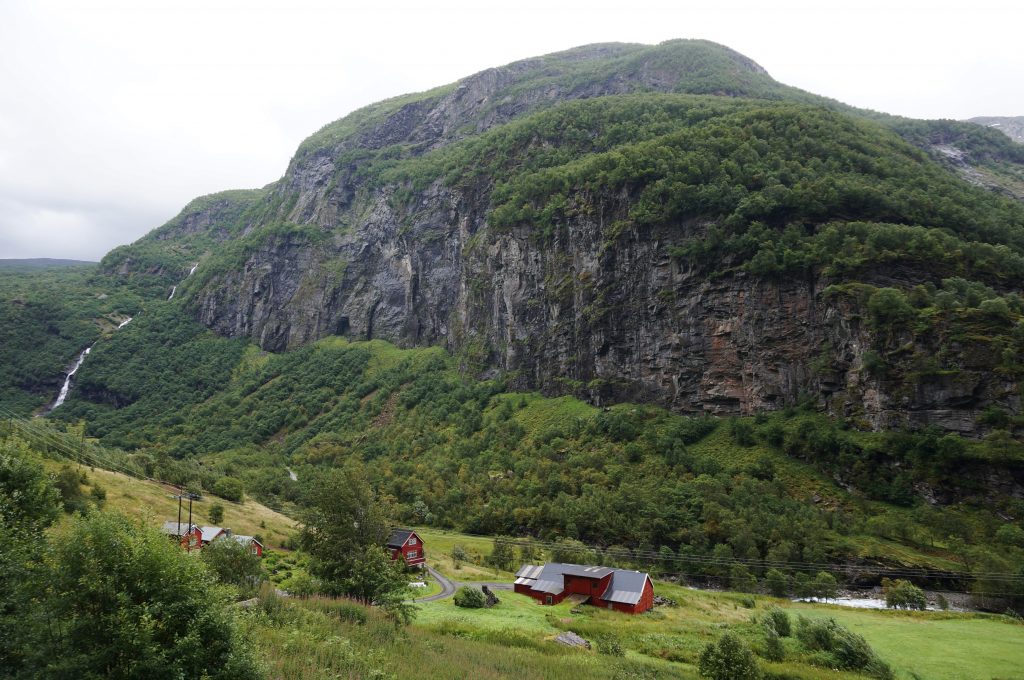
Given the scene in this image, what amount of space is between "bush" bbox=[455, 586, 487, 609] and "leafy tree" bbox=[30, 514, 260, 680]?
25490 millimetres

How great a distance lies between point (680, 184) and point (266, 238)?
12398cm

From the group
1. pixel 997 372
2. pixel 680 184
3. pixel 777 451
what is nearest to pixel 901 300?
pixel 997 372

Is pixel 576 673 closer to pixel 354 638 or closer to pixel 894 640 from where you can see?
pixel 354 638

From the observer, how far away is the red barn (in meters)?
44.7

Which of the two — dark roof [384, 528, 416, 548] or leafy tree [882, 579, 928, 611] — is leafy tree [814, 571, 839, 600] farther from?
dark roof [384, 528, 416, 548]

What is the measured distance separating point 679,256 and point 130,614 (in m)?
77.8

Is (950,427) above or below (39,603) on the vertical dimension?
below

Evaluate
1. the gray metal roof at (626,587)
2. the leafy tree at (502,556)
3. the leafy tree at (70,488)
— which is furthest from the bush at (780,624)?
the leafy tree at (70,488)

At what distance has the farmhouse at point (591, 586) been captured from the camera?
37.9 metres

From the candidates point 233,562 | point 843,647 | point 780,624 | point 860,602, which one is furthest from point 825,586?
point 233,562

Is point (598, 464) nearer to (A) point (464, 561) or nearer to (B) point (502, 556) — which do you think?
(B) point (502, 556)

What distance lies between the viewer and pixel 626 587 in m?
38.7

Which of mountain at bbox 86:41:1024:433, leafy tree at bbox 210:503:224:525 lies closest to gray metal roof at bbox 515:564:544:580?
leafy tree at bbox 210:503:224:525

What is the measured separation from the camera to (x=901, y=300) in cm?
5581
